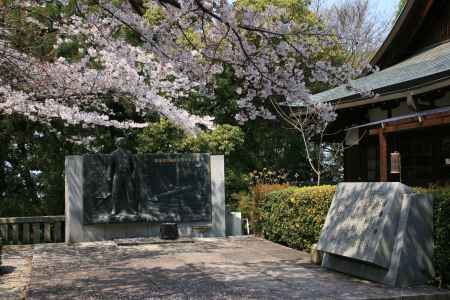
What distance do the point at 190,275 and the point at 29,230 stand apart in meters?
6.75

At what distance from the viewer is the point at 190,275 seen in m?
8.30

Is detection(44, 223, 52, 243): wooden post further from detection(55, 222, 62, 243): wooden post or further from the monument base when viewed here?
the monument base

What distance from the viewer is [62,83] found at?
7.89m

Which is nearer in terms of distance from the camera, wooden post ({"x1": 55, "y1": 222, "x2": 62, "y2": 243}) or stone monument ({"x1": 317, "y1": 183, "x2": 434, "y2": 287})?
stone monument ({"x1": 317, "y1": 183, "x2": 434, "y2": 287})

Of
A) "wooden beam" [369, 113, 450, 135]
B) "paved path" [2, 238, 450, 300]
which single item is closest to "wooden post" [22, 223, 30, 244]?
"paved path" [2, 238, 450, 300]

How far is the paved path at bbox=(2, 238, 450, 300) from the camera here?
22.9 ft

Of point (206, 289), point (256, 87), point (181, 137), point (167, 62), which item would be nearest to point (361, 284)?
point (206, 289)

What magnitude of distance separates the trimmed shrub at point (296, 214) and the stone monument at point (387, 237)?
1450 mm

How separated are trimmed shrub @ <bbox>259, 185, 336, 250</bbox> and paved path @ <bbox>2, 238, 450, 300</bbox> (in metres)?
0.36

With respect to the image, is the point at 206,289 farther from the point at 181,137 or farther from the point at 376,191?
the point at 181,137

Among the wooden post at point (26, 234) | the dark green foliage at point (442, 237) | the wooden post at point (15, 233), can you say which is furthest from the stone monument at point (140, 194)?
the dark green foliage at point (442, 237)

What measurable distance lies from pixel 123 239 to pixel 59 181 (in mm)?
4494

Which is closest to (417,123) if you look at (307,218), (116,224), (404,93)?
(404,93)

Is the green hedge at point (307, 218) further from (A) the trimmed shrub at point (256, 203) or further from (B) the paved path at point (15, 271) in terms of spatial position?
(B) the paved path at point (15, 271)
